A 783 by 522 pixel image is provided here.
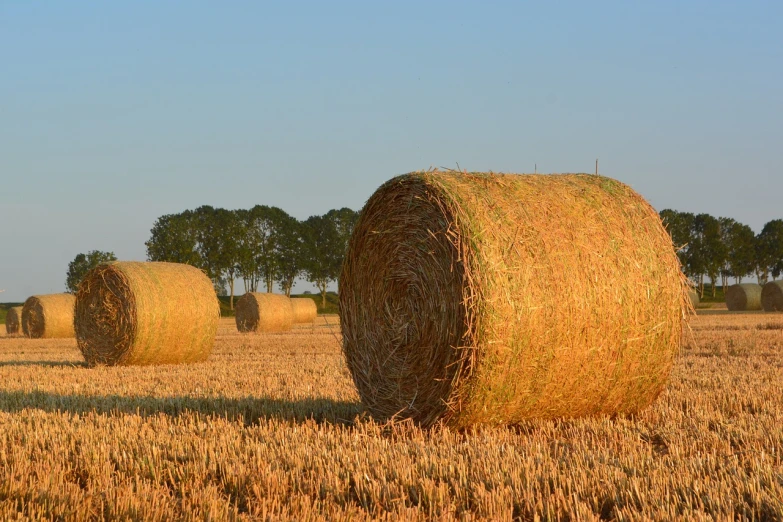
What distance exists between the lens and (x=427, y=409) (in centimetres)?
632

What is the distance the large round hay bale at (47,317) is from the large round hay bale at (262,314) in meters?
5.74

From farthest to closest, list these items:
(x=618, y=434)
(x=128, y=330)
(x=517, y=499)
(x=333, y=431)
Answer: (x=128, y=330) → (x=333, y=431) → (x=618, y=434) → (x=517, y=499)

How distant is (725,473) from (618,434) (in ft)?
4.61

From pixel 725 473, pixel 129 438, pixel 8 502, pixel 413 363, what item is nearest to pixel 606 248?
pixel 413 363

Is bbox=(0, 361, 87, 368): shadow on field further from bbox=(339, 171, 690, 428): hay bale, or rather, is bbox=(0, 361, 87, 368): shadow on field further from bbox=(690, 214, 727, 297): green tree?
bbox=(690, 214, 727, 297): green tree

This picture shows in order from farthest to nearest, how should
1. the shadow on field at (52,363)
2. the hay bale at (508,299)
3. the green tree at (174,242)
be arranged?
the green tree at (174,242)
the shadow on field at (52,363)
the hay bale at (508,299)

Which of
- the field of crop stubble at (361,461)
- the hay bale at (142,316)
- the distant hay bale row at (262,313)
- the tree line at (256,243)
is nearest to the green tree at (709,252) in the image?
the tree line at (256,243)

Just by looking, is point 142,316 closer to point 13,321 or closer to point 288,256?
point 13,321

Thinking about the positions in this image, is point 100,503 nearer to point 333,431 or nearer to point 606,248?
point 333,431

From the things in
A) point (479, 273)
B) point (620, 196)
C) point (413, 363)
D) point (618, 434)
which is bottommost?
point (618, 434)

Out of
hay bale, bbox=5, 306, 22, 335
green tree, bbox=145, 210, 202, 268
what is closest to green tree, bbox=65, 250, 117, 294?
green tree, bbox=145, 210, 202, 268

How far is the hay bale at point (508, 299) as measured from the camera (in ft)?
19.4

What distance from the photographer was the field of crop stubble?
4.03 meters

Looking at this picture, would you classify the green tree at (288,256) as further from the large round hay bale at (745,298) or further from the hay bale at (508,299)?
the hay bale at (508,299)
